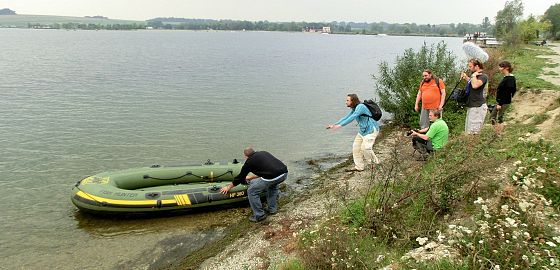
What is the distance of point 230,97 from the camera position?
91.4ft

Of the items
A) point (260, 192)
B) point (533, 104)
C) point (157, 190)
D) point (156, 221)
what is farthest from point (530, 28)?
point (156, 221)

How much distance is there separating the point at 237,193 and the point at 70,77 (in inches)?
1187

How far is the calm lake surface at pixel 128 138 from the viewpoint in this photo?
9.12m

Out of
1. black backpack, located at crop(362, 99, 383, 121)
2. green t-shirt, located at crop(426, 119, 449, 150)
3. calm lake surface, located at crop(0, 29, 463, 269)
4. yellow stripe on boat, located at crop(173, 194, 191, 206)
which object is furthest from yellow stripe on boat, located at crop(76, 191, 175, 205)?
green t-shirt, located at crop(426, 119, 449, 150)

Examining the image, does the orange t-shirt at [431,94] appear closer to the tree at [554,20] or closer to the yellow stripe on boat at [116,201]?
the yellow stripe on boat at [116,201]

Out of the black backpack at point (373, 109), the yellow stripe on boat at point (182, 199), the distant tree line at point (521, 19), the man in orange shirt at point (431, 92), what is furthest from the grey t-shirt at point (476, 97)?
the distant tree line at point (521, 19)

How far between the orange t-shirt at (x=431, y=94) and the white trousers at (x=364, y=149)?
1562mm

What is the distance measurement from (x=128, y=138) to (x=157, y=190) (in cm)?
842

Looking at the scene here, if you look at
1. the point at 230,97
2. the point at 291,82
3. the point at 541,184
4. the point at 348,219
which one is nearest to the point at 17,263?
the point at 348,219

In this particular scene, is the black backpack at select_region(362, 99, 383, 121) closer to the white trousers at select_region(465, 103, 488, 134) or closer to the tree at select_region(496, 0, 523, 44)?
the white trousers at select_region(465, 103, 488, 134)

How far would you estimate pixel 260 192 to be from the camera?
924 centimetres

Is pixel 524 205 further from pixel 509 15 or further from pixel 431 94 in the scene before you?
pixel 509 15

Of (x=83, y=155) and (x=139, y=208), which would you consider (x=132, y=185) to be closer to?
(x=139, y=208)

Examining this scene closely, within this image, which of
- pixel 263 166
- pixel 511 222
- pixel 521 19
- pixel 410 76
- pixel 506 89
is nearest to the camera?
pixel 511 222
